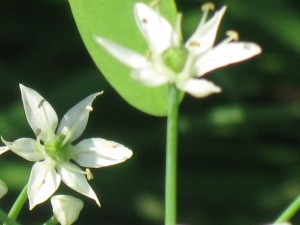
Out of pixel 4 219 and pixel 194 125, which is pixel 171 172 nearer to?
pixel 4 219

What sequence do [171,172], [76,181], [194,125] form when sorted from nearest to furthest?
[171,172] < [76,181] < [194,125]

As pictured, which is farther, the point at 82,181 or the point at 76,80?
the point at 76,80

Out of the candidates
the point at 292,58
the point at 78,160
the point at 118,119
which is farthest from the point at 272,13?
the point at 78,160

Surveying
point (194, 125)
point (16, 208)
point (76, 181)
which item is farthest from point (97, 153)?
point (194, 125)

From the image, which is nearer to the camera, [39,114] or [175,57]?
[175,57]

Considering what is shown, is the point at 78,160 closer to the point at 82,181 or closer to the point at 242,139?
the point at 82,181

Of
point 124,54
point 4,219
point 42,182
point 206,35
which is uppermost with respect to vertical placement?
point 206,35

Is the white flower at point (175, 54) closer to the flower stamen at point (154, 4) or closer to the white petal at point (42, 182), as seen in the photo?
the flower stamen at point (154, 4)
